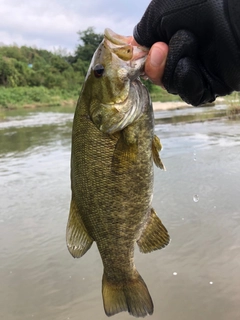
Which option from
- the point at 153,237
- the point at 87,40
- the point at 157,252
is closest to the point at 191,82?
the point at 153,237

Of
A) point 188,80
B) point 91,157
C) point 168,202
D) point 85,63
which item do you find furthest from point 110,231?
point 85,63

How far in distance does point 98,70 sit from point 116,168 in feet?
1.67

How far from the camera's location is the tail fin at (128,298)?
213 centimetres

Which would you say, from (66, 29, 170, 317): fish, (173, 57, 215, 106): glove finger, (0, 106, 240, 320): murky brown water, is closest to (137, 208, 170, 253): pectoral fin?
(66, 29, 170, 317): fish

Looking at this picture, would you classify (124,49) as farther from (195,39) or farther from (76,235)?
(76,235)

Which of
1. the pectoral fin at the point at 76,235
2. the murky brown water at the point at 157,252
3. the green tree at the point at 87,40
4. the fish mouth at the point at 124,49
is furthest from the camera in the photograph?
the green tree at the point at 87,40

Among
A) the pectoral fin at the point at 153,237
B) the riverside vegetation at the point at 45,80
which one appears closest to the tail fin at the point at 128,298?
the pectoral fin at the point at 153,237

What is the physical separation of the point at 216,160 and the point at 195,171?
96cm

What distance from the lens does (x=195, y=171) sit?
7.42 metres

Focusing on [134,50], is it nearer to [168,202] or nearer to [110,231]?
[110,231]

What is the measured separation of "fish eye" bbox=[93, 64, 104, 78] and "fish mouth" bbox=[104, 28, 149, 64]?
0.10 m

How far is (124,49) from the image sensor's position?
5.67ft

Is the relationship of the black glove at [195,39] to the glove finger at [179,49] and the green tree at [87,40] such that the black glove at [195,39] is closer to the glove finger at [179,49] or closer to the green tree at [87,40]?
the glove finger at [179,49]

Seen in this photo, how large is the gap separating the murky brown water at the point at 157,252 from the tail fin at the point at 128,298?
1199mm
